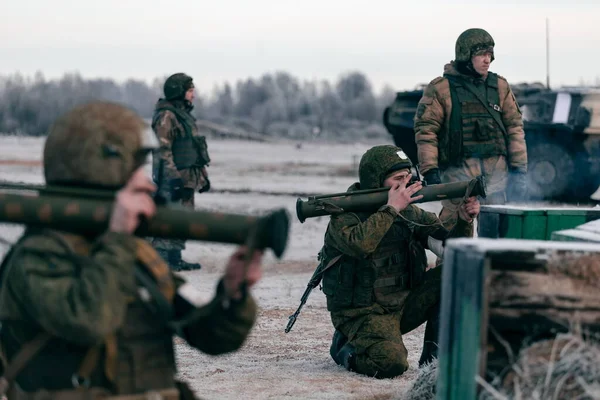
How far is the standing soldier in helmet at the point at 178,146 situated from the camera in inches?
374

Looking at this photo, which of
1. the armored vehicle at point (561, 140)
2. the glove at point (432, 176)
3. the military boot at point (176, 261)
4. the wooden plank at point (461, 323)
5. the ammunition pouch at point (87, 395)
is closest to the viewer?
the ammunition pouch at point (87, 395)

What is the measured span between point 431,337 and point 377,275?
420 millimetres

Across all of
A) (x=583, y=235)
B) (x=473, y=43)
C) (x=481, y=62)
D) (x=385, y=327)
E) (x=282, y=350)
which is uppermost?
(x=473, y=43)

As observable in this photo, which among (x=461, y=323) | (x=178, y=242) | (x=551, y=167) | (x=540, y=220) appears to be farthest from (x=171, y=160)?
(x=551, y=167)

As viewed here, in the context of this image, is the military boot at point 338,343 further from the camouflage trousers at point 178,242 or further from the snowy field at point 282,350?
the camouflage trousers at point 178,242

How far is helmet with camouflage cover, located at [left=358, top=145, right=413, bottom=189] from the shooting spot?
18.2 feet

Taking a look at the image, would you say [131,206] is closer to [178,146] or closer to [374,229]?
[374,229]

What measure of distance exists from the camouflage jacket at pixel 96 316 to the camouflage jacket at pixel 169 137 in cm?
654

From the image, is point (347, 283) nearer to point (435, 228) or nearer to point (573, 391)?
point (435, 228)

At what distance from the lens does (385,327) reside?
5.69 m

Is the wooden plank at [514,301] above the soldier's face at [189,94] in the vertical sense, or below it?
below

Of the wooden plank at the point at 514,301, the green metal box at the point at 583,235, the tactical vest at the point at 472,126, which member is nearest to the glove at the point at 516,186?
the tactical vest at the point at 472,126

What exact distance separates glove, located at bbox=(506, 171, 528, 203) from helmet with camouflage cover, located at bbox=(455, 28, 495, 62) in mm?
874

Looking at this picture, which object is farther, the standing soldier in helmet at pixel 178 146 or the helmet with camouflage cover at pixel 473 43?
the standing soldier in helmet at pixel 178 146
